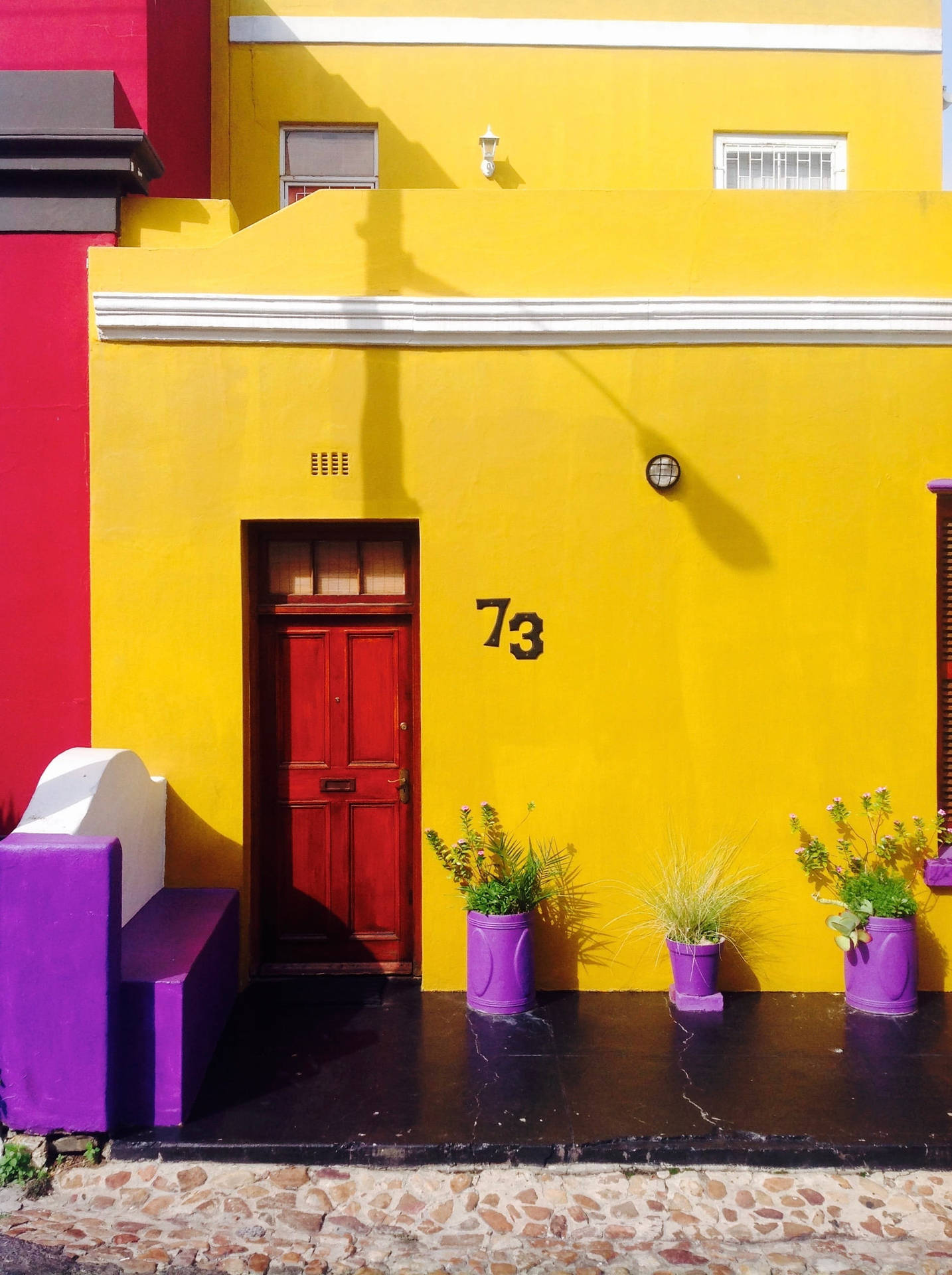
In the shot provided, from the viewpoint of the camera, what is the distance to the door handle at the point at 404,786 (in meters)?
5.85

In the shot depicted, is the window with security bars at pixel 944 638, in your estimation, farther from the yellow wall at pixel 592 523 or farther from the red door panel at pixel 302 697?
the red door panel at pixel 302 697

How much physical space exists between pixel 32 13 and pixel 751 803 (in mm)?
6451

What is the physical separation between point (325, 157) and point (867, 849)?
685cm

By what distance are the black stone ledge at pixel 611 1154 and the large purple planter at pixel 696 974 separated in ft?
4.24

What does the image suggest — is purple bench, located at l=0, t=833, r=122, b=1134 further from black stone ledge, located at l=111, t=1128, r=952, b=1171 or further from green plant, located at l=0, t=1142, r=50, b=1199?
black stone ledge, located at l=111, t=1128, r=952, b=1171

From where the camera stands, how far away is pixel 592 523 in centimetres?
562

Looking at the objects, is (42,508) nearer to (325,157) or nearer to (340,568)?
(340,568)

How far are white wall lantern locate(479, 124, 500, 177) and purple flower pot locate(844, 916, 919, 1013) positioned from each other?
6.45 metres

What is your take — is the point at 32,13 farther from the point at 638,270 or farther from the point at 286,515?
the point at 638,270

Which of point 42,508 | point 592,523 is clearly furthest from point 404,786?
point 42,508

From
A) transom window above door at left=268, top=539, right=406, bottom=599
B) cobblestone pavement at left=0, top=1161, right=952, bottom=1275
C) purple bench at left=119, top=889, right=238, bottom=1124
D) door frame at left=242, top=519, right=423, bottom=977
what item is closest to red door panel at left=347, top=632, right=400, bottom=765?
door frame at left=242, top=519, right=423, bottom=977

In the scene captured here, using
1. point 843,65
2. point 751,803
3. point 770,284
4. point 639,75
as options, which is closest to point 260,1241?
point 751,803

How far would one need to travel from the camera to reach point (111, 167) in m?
5.58

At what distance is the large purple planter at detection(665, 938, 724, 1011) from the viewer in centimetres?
534
